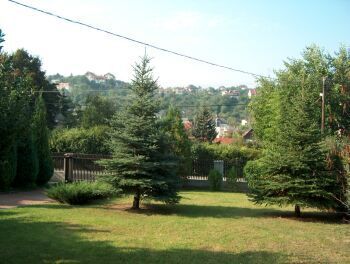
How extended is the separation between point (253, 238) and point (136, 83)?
627 cm

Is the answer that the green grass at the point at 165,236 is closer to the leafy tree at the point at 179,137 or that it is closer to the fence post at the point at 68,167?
the fence post at the point at 68,167

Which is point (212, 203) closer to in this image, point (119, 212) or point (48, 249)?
point (119, 212)

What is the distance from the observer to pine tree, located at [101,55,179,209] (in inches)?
489

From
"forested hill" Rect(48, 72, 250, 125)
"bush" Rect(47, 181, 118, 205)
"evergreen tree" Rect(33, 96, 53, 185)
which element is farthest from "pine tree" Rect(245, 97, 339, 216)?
"forested hill" Rect(48, 72, 250, 125)

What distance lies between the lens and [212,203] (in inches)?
609

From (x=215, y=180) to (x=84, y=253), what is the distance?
15974 millimetres

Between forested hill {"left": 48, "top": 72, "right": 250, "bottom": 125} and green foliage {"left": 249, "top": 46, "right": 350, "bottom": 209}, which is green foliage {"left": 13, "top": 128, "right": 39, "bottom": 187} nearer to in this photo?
green foliage {"left": 249, "top": 46, "right": 350, "bottom": 209}

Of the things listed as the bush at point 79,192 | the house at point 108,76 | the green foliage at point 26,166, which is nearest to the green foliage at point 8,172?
the green foliage at point 26,166

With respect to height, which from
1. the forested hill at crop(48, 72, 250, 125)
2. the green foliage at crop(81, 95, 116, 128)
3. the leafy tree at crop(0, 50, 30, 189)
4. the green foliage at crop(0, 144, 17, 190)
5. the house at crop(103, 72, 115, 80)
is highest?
the house at crop(103, 72, 115, 80)

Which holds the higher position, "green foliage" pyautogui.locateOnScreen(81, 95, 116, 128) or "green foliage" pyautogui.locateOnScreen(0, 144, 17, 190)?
"green foliage" pyautogui.locateOnScreen(81, 95, 116, 128)

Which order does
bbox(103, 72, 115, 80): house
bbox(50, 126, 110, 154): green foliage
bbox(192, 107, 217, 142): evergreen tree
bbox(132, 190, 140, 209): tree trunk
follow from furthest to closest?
bbox(103, 72, 115, 80): house, bbox(192, 107, 217, 142): evergreen tree, bbox(50, 126, 110, 154): green foliage, bbox(132, 190, 140, 209): tree trunk

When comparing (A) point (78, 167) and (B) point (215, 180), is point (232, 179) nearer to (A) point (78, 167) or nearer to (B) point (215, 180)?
(B) point (215, 180)

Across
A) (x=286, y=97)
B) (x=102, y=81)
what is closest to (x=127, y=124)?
(x=286, y=97)

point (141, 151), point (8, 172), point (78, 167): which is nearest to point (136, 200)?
point (141, 151)
